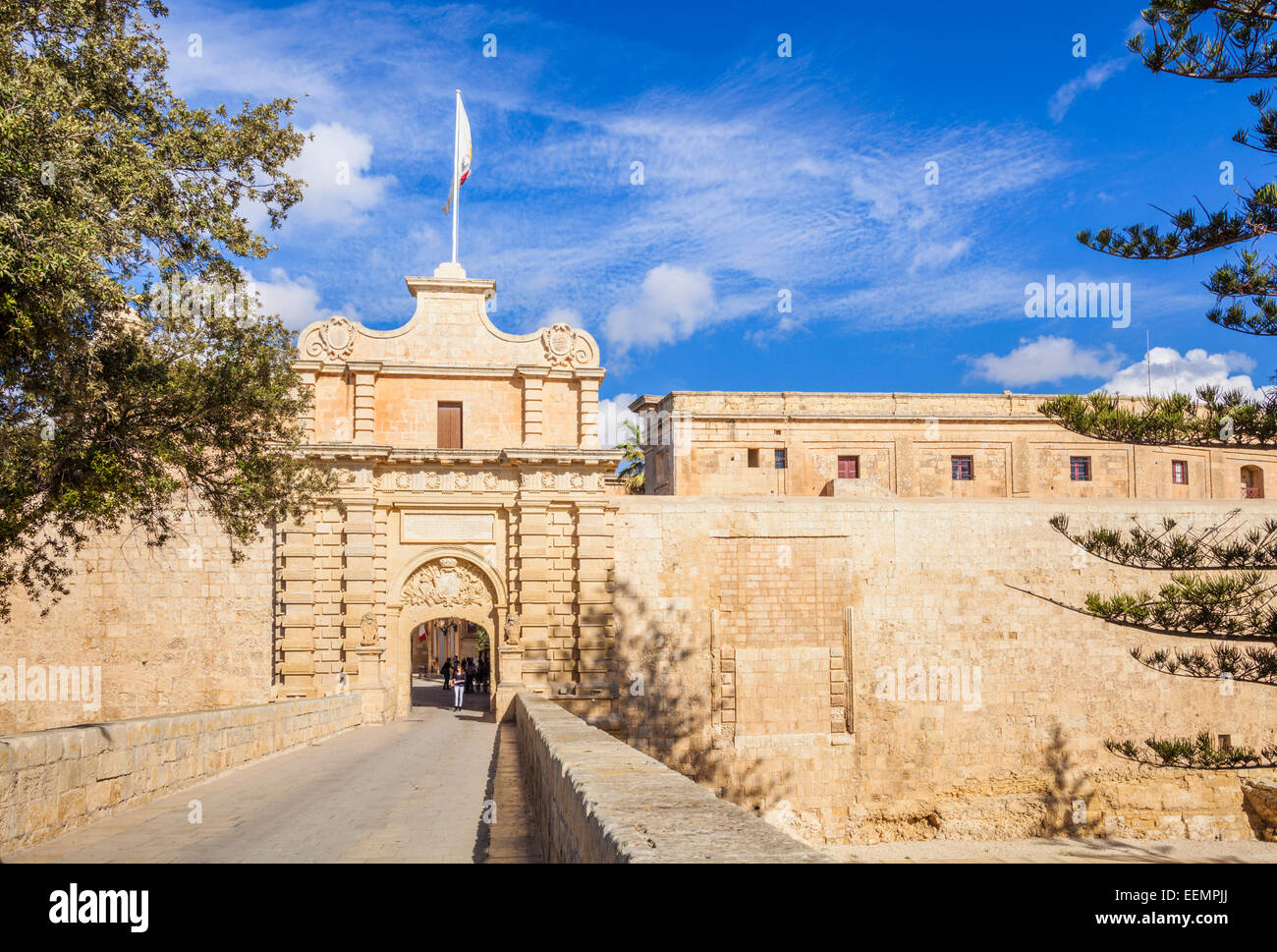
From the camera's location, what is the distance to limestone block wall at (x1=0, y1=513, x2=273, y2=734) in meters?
18.2

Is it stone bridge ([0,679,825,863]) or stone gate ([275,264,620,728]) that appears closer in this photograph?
stone bridge ([0,679,825,863])

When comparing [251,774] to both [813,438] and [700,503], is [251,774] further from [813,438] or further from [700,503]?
[813,438]

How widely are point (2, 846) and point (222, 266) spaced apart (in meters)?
5.85

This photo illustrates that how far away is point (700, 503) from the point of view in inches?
756

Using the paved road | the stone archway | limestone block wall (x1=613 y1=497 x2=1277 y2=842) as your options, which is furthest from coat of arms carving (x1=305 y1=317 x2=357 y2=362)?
the paved road

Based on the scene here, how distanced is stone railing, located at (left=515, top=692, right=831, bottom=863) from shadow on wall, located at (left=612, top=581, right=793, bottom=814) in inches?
494

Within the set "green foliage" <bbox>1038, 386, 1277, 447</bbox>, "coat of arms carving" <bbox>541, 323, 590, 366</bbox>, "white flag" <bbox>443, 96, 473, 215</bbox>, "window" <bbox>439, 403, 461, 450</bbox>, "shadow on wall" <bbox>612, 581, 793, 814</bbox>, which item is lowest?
"shadow on wall" <bbox>612, 581, 793, 814</bbox>

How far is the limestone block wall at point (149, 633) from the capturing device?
18.2 metres

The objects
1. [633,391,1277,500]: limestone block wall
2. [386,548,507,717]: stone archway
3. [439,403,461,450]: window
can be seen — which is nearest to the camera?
[386,548,507,717]: stone archway

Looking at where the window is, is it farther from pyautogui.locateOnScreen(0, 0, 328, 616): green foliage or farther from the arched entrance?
the arched entrance

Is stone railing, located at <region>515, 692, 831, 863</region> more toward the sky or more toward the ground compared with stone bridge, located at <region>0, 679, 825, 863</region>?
more toward the sky

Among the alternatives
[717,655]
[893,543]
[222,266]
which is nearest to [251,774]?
[222,266]

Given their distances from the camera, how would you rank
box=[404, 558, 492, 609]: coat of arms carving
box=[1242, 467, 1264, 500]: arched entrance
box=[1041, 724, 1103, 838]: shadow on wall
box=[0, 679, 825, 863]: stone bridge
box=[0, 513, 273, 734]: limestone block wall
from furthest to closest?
box=[1242, 467, 1264, 500]: arched entrance < box=[1041, 724, 1103, 838]: shadow on wall < box=[404, 558, 492, 609]: coat of arms carving < box=[0, 513, 273, 734]: limestone block wall < box=[0, 679, 825, 863]: stone bridge
